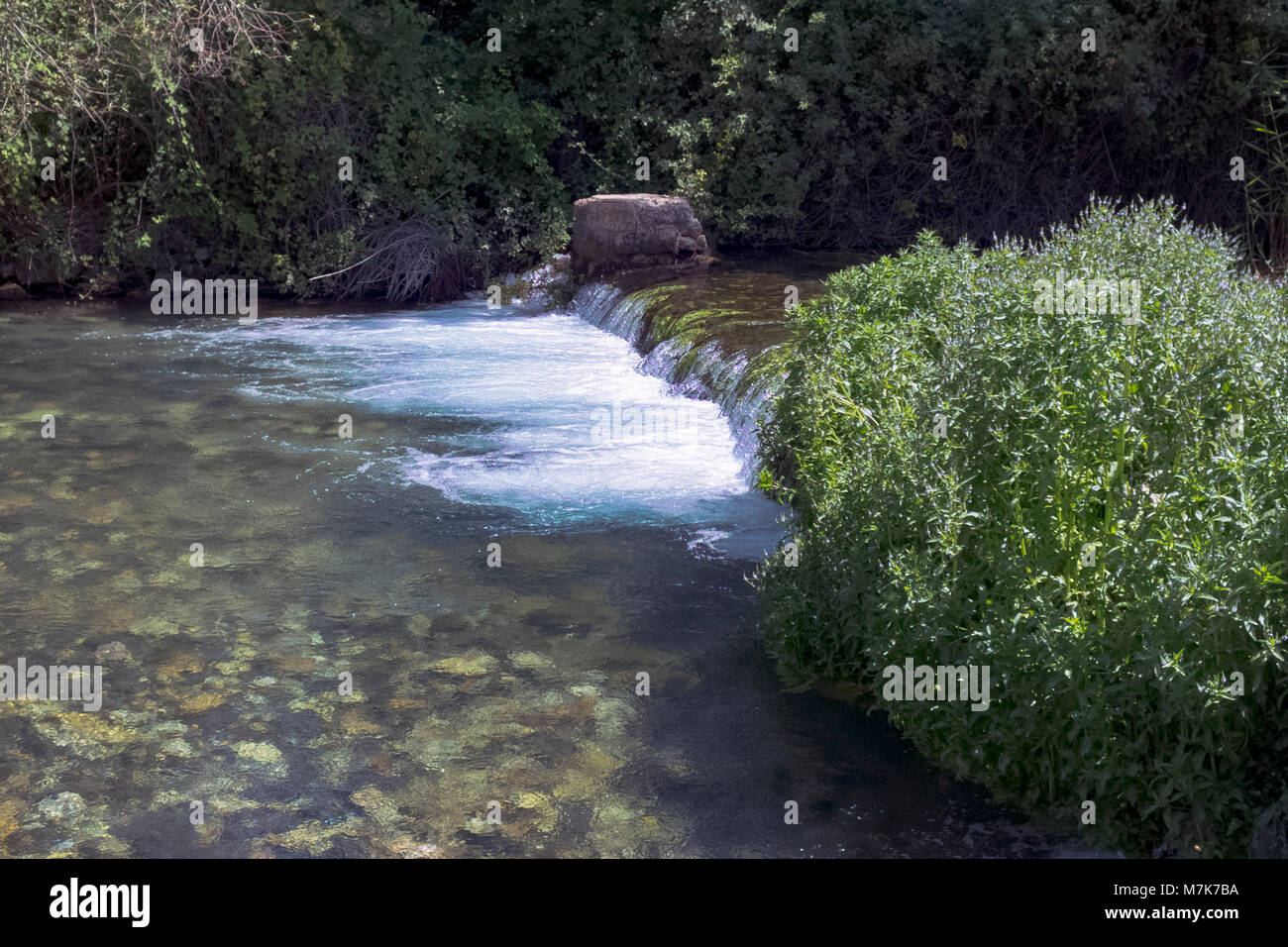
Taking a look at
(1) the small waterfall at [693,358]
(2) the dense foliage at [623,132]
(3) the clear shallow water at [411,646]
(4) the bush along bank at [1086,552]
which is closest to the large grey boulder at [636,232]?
(1) the small waterfall at [693,358]

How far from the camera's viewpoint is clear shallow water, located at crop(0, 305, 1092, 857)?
14.7 feet

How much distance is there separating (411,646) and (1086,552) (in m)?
3.29

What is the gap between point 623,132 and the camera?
18.1 meters

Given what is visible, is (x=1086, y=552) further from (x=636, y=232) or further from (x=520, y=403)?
(x=636, y=232)

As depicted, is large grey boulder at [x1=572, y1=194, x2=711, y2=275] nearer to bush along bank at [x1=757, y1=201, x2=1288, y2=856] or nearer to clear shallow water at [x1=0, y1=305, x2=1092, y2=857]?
clear shallow water at [x1=0, y1=305, x2=1092, y2=857]

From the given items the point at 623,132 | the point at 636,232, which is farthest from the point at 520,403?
the point at 623,132

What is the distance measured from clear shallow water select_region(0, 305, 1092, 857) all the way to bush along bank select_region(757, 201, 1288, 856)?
0.40 meters

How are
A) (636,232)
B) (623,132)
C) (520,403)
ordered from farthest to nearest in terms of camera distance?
(623,132), (636,232), (520,403)

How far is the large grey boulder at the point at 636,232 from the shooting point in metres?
15.4
